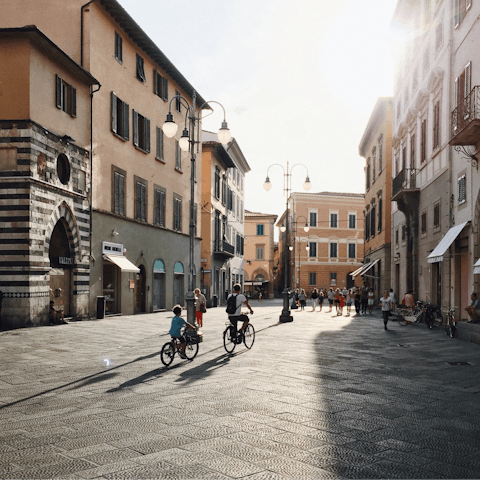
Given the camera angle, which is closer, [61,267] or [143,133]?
[61,267]

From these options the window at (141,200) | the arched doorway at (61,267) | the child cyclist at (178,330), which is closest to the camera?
the child cyclist at (178,330)

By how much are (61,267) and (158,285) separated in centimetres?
1038

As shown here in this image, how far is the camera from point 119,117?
27.4 m

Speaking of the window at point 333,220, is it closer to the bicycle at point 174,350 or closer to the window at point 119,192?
the window at point 119,192

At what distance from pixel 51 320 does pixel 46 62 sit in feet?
29.2

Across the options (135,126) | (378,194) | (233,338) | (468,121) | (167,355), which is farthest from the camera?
(378,194)

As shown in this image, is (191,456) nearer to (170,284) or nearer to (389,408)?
(389,408)

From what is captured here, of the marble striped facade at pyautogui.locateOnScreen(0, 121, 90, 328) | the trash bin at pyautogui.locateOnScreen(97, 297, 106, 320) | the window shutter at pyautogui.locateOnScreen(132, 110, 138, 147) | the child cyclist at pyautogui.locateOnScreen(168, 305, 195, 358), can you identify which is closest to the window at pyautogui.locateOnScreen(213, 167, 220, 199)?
the window shutter at pyautogui.locateOnScreen(132, 110, 138, 147)

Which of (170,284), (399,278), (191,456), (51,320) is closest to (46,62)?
(51,320)

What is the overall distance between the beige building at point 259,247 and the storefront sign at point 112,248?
53935 millimetres

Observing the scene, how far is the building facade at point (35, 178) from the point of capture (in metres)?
19.4

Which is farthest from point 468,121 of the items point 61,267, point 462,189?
point 61,267

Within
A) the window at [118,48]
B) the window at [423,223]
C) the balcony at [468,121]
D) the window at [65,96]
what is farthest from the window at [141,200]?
the balcony at [468,121]

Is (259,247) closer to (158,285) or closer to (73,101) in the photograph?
(158,285)
